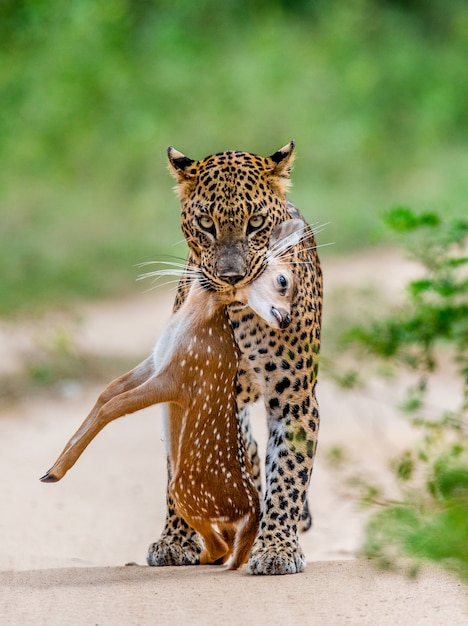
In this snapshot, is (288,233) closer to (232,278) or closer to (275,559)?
(232,278)

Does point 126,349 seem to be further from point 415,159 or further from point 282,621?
point 415,159

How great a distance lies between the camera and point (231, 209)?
6148mm

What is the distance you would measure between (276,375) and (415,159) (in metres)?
17.0

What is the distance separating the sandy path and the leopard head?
1.35 m

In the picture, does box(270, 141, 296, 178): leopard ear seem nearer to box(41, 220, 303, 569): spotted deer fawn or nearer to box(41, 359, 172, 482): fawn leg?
box(41, 220, 303, 569): spotted deer fawn

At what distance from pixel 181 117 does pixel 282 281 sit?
15.2 meters

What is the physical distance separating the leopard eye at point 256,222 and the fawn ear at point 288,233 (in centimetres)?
8

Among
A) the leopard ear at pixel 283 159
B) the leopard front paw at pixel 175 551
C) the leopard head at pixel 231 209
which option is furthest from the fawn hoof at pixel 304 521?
the leopard ear at pixel 283 159

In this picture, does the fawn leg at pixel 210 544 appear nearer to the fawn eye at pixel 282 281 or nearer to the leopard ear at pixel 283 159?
the fawn eye at pixel 282 281

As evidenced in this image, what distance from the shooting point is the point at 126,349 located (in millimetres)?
13680

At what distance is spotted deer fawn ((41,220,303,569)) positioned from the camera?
588 centimetres

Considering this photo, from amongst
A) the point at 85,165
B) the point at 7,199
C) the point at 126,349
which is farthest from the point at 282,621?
the point at 85,165

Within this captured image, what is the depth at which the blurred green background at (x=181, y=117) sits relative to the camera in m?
18.2

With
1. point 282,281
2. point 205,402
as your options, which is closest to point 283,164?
point 282,281
